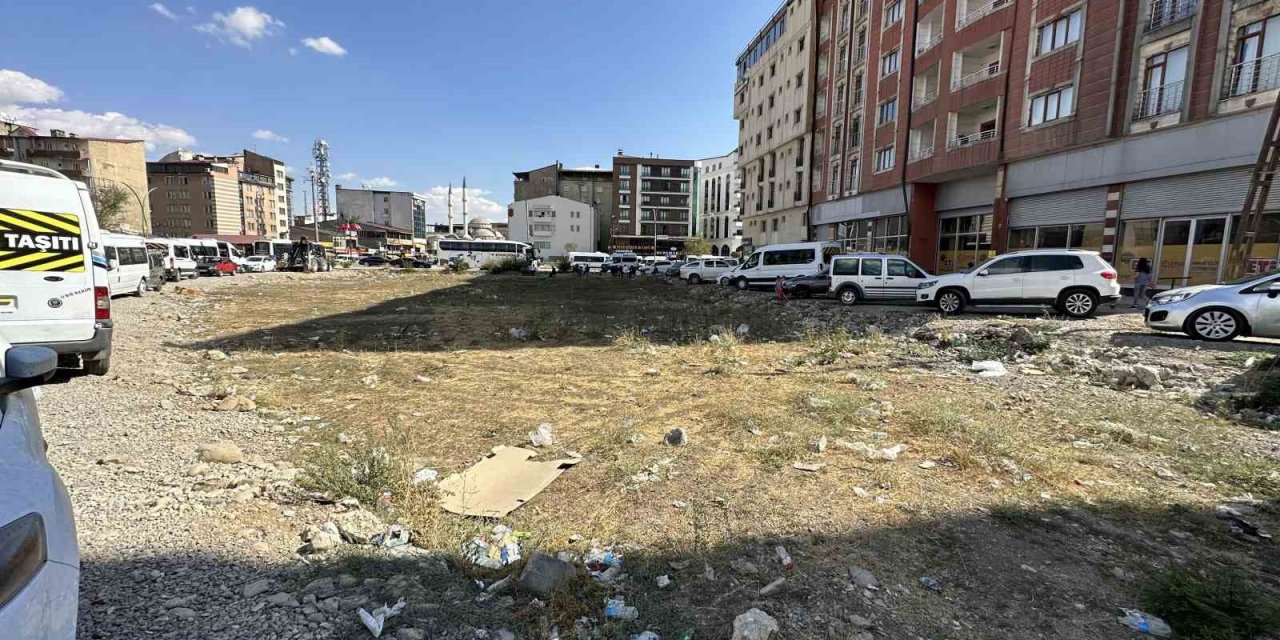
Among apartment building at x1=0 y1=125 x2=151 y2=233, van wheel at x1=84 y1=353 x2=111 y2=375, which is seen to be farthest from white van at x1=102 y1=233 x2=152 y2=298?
apartment building at x1=0 y1=125 x2=151 y2=233

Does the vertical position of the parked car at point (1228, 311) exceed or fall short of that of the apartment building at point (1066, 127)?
it falls short

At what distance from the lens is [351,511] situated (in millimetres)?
3668

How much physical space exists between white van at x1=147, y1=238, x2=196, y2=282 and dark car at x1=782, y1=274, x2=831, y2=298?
28.9 metres

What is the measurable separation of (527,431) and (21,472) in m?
4.05

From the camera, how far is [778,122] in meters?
46.1

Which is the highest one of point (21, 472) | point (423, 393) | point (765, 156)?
point (765, 156)

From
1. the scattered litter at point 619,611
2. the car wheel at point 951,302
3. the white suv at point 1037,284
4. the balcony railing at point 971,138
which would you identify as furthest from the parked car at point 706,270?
the scattered litter at point 619,611

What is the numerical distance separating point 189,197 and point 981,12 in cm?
10789

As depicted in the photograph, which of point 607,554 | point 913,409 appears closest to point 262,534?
point 607,554

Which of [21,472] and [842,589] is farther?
[842,589]

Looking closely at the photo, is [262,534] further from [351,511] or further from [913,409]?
[913,409]

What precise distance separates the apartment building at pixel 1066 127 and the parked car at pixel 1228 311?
722cm

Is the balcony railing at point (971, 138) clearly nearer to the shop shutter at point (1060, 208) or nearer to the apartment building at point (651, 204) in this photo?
the shop shutter at point (1060, 208)

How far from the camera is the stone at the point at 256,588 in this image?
106 inches
